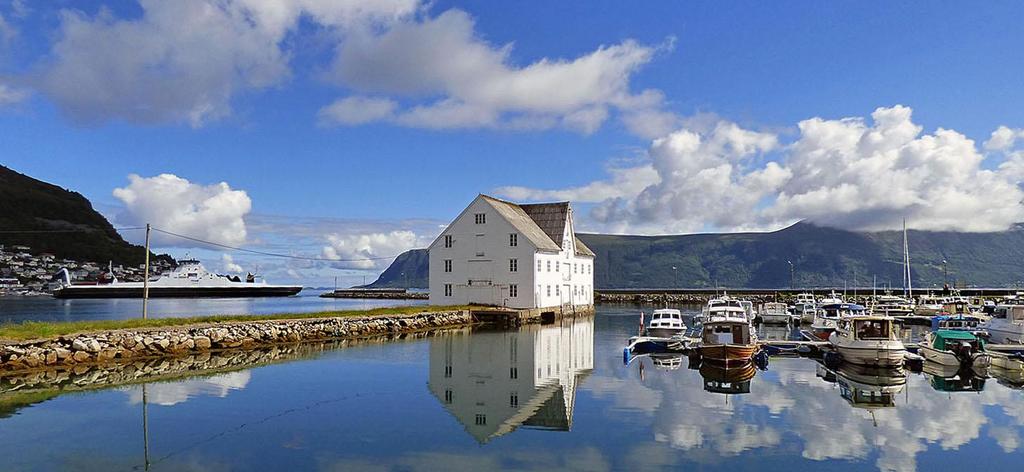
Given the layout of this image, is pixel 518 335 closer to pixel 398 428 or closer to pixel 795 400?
pixel 795 400

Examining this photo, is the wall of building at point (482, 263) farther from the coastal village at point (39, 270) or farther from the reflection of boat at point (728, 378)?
the coastal village at point (39, 270)

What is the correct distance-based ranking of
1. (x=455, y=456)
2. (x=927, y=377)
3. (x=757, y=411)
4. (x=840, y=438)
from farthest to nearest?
(x=927, y=377) < (x=757, y=411) < (x=840, y=438) < (x=455, y=456)

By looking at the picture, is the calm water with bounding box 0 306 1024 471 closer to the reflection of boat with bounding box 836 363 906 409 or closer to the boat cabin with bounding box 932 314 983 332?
the reflection of boat with bounding box 836 363 906 409

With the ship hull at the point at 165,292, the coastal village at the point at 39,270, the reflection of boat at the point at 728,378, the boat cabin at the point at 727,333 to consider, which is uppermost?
the coastal village at the point at 39,270

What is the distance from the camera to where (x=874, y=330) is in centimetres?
3116

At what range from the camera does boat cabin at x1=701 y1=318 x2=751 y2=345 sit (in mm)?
31422

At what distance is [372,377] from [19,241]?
696 feet

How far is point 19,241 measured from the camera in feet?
632

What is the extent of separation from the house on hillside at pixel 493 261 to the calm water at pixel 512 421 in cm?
2855

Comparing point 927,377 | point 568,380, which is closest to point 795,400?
point 568,380

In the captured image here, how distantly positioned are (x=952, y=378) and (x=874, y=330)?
4694mm

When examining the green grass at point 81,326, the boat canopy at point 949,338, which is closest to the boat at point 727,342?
the boat canopy at point 949,338

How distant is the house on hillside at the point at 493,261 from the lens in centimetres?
5697

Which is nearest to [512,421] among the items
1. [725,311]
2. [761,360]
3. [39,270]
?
[761,360]
